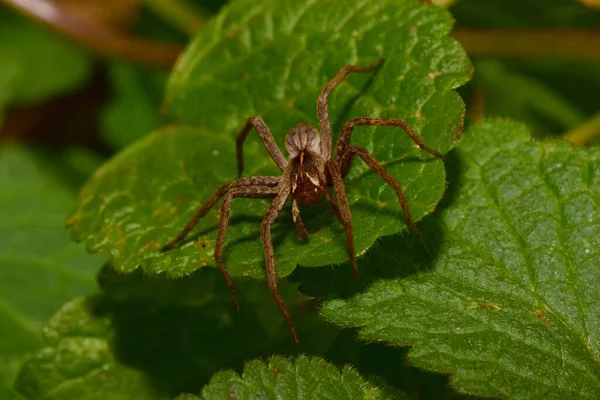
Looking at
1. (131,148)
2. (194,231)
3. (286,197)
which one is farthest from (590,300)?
(131,148)

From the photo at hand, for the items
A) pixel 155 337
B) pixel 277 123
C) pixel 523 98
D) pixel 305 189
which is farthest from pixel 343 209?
pixel 523 98

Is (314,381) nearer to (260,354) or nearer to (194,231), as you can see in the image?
(260,354)

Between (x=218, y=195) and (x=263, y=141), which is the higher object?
(x=263, y=141)

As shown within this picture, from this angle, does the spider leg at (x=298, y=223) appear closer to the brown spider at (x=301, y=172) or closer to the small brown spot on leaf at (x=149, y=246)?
the brown spider at (x=301, y=172)

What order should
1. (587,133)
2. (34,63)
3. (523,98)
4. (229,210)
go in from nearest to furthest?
(229,210), (587,133), (523,98), (34,63)

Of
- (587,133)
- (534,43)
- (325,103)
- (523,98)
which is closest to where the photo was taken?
(325,103)

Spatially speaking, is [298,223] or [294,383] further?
[298,223]

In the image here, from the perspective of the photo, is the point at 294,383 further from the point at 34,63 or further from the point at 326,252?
the point at 34,63

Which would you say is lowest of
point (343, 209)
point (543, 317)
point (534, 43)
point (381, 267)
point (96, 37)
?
point (543, 317)
